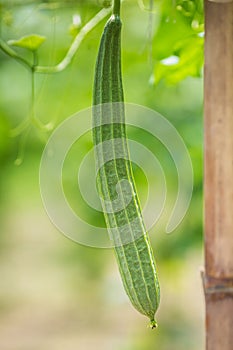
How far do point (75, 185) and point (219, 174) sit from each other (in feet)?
7.02

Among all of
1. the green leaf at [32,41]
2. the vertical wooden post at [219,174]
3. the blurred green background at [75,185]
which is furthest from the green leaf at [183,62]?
the vertical wooden post at [219,174]

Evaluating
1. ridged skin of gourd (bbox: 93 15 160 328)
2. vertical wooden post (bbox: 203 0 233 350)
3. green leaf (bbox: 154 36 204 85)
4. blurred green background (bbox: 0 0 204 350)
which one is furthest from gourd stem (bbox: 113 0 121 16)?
green leaf (bbox: 154 36 204 85)

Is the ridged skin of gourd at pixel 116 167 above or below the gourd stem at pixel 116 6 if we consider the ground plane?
below

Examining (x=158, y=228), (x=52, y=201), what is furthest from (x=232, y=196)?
(x=52, y=201)

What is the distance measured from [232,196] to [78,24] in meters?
0.62

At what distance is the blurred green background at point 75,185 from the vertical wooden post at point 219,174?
0.63ft

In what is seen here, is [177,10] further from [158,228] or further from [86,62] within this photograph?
[158,228]

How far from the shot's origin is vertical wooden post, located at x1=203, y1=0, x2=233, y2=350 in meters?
0.81

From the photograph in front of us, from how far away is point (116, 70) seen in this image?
78 cm

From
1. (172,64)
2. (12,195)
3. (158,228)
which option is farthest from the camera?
(12,195)

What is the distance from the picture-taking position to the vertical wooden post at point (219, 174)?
2.67 ft

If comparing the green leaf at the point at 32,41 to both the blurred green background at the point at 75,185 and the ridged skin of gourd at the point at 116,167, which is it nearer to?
the blurred green background at the point at 75,185

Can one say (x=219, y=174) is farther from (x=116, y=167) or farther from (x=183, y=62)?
(x=183, y=62)

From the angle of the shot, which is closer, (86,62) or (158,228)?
(86,62)
